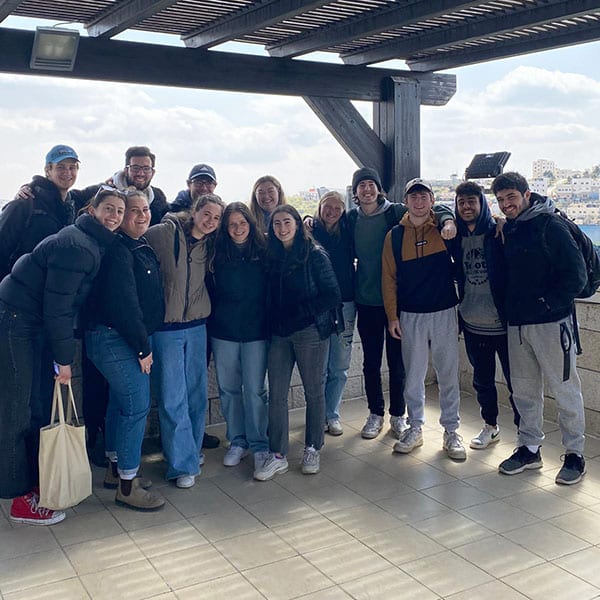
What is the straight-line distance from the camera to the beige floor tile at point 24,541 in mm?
2947

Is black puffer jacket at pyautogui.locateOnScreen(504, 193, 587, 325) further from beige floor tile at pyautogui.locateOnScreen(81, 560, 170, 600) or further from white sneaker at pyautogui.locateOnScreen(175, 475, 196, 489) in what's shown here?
beige floor tile at pyautogui.locateOnScreen(81, 560, 170, 600)

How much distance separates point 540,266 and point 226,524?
188 centimetres

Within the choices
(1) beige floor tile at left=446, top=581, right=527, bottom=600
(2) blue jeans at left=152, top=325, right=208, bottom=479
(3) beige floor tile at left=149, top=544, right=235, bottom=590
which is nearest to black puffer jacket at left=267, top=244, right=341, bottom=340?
(2) blue jeans at left=152, top=325, right=208, bottom=479

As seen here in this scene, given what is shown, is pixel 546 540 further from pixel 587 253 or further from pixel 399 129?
Result: pixel 399 129

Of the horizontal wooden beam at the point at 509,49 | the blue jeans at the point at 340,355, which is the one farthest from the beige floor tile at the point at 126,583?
the horizontal wooden beam at the point at 509,49

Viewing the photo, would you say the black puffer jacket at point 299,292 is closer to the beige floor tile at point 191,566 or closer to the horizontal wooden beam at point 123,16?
the beige floor tile at point 191,566

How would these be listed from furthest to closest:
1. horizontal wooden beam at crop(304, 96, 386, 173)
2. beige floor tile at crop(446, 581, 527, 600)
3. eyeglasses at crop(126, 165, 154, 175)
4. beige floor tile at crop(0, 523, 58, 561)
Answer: horizontal wooden beam at crop(304, 96, 386, 173) < eyeglasses at crop(126, 165, 154, 175) < beige floor tile at crop(0, 523, 58, 561) < beige floor tile at crop(446, 581, 527, 600)

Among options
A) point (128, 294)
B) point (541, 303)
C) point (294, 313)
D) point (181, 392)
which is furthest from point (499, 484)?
point (128, 294)

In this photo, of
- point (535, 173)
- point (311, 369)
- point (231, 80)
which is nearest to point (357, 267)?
point (311, 369)

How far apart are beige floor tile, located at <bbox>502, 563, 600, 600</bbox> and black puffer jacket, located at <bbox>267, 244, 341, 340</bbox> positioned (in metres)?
1.47

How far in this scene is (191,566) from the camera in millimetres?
2811

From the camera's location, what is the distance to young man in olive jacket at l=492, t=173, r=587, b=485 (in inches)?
135

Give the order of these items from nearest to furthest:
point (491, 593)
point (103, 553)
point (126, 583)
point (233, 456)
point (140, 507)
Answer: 1. point (491, 593)
2. point (126, 583)
3. point (103, 553)
4. point (140, 507)
5. point (233, 456)

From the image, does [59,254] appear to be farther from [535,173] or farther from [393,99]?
[393,99]
